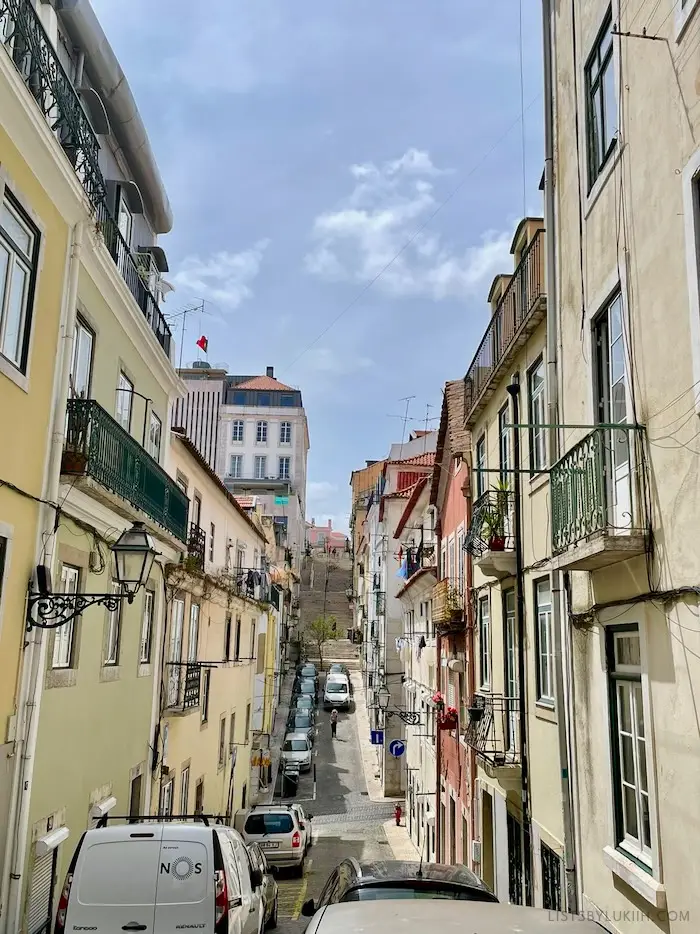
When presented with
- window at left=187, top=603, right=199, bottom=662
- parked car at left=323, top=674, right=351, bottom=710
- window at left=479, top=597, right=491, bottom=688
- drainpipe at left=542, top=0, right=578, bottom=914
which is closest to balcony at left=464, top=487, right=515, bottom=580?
window at left=479, top=597, right=491, bottom=688

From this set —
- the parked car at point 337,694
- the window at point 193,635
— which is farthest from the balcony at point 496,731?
the parked car at point 337,694

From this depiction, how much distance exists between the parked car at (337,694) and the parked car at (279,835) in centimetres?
2513

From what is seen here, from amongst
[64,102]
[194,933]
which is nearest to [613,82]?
[64,102]

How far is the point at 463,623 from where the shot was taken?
1546cm

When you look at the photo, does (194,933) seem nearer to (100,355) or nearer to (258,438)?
(100,355)

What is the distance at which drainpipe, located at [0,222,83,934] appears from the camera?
8.00 m

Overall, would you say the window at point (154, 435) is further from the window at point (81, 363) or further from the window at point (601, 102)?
the window at point (601, 102)

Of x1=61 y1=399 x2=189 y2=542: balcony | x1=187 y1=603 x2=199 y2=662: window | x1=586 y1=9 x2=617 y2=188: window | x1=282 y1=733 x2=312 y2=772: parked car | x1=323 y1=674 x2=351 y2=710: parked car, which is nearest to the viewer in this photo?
x1=586 y1=9 x2=617 y2=188: window

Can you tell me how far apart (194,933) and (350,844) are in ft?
57.7

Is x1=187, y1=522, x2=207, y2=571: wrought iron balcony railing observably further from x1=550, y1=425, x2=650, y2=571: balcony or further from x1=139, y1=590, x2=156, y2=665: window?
x1=550, y1=425, x2=650, y2=571: balcony

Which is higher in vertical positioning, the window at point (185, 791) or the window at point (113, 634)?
the window at point (113, 634)

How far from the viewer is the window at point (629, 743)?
22.2ft

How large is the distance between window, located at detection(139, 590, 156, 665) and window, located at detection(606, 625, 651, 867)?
28.1 feet

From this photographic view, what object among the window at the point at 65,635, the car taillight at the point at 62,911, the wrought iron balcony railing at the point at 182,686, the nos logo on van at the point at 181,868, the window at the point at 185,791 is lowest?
the window at the point at 185,791
